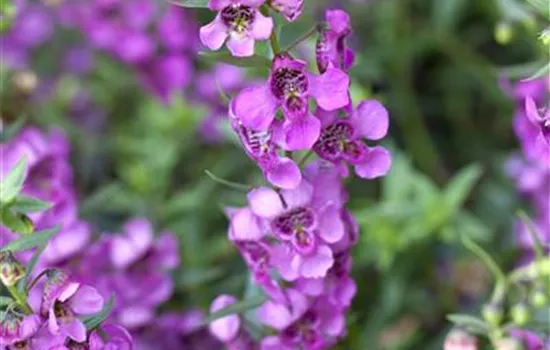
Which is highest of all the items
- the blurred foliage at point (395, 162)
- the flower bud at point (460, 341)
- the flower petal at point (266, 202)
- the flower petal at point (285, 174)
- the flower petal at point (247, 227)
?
the flower petal at point (285, 174)

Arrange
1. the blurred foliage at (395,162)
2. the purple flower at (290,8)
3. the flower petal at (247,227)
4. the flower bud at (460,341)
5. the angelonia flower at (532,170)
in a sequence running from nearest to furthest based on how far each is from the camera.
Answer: the purple flower at (290,8) → the flower petal at (247,227) → the flower bud at (460,341) → the angelonia flower at (532,170) → the blurred foliage at (395,162)

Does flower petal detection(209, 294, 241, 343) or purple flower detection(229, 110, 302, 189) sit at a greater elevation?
purple flower detection(229, 110, 302, 189)

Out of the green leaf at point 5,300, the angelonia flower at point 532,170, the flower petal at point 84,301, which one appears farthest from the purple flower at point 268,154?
the angelonia flower at point 532,170

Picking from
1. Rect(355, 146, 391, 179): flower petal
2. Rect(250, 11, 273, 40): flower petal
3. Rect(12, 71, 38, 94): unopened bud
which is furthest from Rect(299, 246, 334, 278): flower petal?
Rect(12, 71, 38, 94): unopened bud

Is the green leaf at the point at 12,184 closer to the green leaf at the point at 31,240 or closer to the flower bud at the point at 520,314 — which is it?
the green leaf at the point at 31,240

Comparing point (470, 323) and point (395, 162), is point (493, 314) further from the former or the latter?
point (395, 162)

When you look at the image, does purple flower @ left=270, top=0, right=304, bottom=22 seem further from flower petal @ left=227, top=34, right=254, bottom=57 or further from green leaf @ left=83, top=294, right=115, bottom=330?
green leaf @ left=83, top=294, right=115, bottom=330
